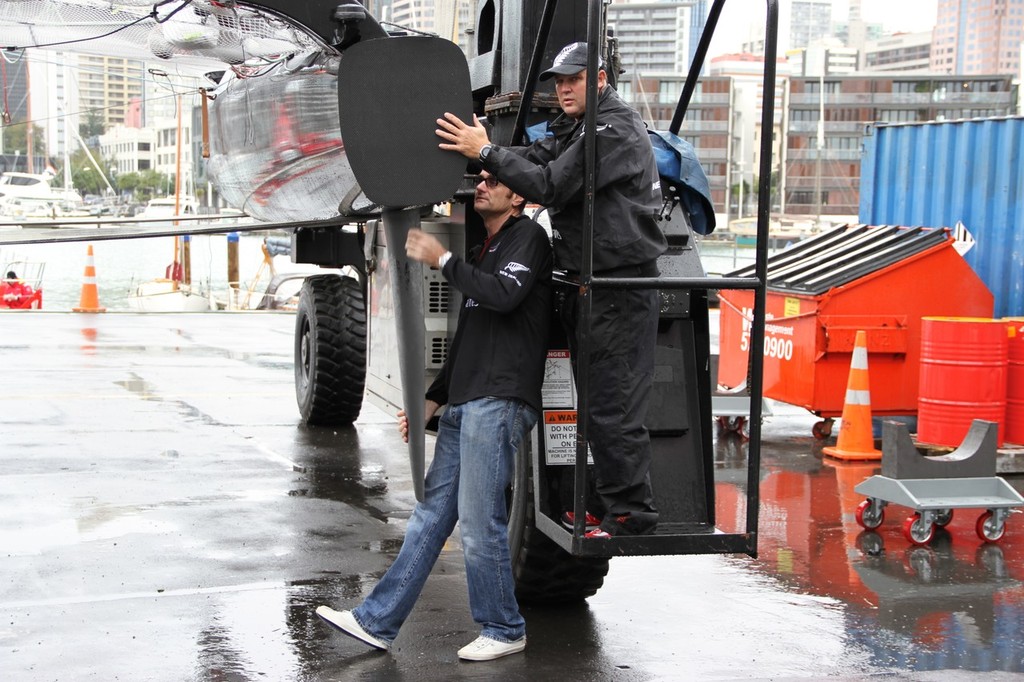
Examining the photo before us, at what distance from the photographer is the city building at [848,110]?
139125 millimetres

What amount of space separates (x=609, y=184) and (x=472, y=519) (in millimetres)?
1425

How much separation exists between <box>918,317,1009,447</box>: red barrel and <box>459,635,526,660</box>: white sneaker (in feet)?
17.2

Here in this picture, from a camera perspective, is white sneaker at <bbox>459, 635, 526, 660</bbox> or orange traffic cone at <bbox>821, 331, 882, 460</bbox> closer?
white sneaker at <bbox>459, 635, 526, 660</bbox>

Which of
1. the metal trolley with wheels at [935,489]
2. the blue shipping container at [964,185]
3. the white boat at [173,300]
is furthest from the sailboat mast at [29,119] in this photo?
the white boat at [173,300]

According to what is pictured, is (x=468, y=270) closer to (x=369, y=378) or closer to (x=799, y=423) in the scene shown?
(x=369, y=378)

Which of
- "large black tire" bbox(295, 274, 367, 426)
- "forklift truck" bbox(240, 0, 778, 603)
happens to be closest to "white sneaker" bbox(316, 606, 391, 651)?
"forklift truck" bbox(240, 0, 778, 603)

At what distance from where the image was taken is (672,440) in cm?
549

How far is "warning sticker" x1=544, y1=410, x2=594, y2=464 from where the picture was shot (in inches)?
217

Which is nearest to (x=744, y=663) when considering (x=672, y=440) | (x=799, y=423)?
(x=672, y=440)

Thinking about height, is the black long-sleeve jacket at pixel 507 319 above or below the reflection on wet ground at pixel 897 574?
above

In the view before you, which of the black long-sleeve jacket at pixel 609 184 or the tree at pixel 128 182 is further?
the tree at pixel 128 182

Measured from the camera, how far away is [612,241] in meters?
4.83

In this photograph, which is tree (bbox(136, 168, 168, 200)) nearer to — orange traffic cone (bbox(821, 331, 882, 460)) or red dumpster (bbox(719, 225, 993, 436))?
red dumpster (bbox(719, 225, 993, 436))

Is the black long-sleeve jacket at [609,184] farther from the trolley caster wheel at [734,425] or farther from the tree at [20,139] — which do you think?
the trolley caster wheel at [734,425]
